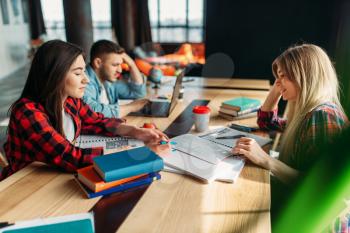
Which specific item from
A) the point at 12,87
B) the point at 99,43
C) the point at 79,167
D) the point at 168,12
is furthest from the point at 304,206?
the point at 168,12

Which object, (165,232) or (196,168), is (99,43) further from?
(165,232)

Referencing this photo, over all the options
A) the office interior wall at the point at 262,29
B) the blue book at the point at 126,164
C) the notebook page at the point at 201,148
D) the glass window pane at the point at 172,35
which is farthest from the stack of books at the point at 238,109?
the glass window pane at the point at 172,35

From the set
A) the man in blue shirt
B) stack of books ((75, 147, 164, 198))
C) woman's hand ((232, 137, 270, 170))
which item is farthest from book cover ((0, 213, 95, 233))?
the man in blue shirt

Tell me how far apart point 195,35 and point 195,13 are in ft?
1.74

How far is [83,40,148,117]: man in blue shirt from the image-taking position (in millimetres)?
2131

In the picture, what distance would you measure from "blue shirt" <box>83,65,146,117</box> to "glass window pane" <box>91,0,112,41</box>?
636cm

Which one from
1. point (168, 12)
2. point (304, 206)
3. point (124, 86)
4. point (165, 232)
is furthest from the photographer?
point (168, 12)

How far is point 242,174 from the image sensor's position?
129 centimetres

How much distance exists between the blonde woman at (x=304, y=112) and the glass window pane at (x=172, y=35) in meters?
7.42

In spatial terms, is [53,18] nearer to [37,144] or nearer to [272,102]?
[272,102]

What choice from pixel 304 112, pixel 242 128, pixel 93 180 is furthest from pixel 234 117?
pixel 93 180

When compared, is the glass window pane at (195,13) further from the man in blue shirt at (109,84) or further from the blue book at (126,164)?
the blue book at (126,164)

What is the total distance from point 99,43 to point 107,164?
1.46 meters

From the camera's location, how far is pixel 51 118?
1426 mm
